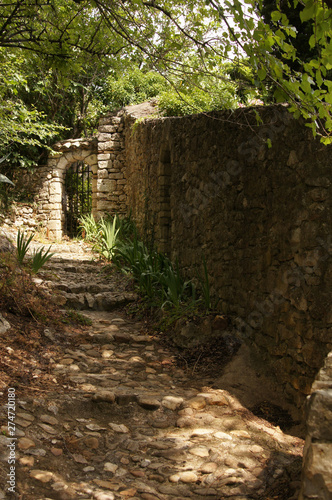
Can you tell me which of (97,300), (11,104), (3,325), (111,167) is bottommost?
(97,300)

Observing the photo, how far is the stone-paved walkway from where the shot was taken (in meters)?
2.23

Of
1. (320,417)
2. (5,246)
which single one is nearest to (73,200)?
(5,246)

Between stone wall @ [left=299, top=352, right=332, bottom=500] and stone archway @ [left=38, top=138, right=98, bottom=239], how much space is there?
32.7ft

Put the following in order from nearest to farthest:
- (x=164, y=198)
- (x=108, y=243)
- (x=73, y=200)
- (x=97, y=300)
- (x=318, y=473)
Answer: (x=318, y=473), (x=97, y=300), (x=164, y=198), (x=108, y=243), (x=73, y=200)

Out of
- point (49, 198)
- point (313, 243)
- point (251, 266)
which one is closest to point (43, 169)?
point (49, 198)

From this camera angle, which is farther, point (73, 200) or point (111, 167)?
point (73, 200)

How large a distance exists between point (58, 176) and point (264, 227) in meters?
8.68

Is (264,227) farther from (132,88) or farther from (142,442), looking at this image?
(132,88)

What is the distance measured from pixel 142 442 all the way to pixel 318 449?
1401 mm

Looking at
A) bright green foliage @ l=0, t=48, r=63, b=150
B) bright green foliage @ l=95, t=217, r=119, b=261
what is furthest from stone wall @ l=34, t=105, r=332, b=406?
bright green foliage @ l=0, t=48, r=63, b=150

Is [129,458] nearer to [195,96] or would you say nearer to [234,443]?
[234,443]

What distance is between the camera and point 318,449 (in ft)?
5.21

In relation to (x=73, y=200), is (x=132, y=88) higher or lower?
higher

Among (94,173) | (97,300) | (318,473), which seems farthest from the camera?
(94,173)
